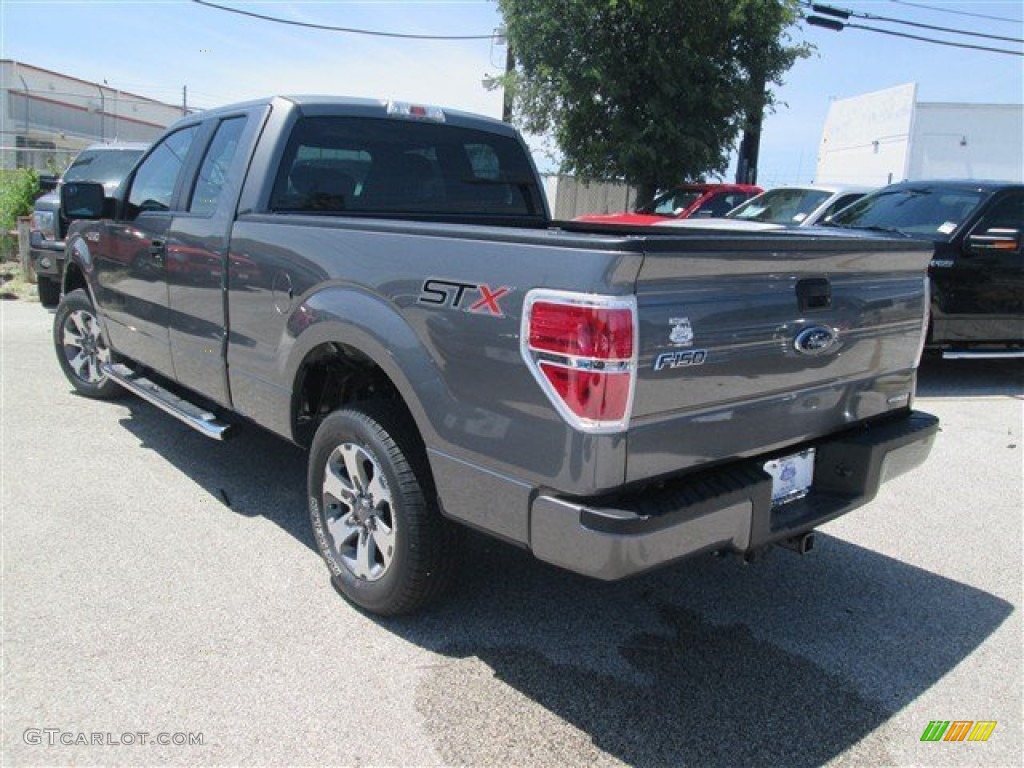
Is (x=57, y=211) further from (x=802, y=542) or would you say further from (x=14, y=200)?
(x=802, y=542)

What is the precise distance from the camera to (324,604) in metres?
3.36

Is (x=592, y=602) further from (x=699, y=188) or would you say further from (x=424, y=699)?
(x=699, y=188)

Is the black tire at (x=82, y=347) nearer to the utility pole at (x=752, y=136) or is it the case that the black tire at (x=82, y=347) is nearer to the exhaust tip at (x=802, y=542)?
the exhaust tip at (x=802, y=542)

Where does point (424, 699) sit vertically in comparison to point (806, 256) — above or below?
below

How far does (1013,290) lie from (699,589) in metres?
5.70

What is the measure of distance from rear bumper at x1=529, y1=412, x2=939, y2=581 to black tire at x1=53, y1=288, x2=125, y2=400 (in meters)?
4.55

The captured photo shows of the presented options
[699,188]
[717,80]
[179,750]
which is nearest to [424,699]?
[179,750]

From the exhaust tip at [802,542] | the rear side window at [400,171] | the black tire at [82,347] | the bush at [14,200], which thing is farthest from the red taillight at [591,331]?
the bush at [14,200]

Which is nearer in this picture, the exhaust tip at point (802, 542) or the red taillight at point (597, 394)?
the red taillight at point (597, 394)

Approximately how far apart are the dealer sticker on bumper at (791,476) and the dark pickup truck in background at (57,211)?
9.14 meters

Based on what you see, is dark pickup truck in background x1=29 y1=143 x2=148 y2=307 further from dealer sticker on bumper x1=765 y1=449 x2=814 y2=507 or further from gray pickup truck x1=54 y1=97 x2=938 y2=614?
dealer sticker on bumper x1=765 y1=449 x2=814 y2=507

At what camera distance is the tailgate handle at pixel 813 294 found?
2768mm

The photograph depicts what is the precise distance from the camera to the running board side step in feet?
13.5

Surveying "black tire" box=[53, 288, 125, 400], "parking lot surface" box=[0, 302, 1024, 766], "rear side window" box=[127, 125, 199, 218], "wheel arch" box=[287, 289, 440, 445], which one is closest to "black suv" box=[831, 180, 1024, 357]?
"parking lot surface" box=[0, 302, 1024, 766]
